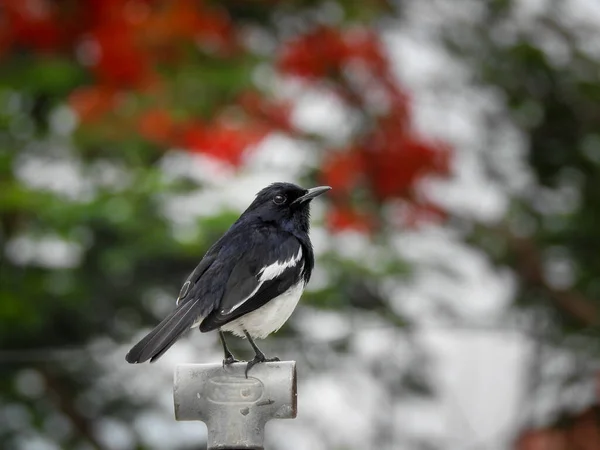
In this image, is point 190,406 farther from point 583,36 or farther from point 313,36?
point 583,36

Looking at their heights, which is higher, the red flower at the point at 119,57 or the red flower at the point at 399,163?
the red flower at the point at 119,57

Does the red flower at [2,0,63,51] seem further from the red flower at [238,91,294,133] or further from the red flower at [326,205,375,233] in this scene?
the red flower at [326,205,375,233]

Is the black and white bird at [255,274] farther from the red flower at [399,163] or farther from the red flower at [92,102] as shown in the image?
the red flower at [399,163]

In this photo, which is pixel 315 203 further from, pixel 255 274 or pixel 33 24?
pixel 255 274

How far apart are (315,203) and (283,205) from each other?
4592 millimetres

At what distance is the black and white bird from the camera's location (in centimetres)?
315

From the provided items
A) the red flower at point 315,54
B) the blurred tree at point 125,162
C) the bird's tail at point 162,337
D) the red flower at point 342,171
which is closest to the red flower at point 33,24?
the blurred tree at point 125,162

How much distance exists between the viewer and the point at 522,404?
7.32 m

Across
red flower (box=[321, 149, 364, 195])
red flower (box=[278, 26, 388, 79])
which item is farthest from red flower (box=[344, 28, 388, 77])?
red flower (box=[321, 149, 364, 195])

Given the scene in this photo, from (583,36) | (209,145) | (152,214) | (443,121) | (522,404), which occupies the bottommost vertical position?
(522,404)

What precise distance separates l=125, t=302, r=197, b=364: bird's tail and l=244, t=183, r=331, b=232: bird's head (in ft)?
2.11

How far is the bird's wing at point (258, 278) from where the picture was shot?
10.4ft

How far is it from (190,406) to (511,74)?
22.1ft

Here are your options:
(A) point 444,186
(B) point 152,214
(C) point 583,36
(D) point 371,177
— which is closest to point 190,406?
(B) point 152,214
